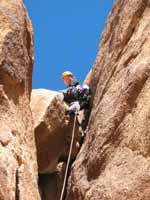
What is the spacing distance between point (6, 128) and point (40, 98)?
13.2 feet

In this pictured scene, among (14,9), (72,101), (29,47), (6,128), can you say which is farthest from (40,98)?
(6,128)

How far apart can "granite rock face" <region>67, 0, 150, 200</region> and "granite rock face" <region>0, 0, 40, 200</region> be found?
2.95 feet

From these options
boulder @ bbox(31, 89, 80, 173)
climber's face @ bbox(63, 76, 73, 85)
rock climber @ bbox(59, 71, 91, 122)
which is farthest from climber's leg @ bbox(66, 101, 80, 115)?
climber's face @ bbox(63, 76, 73, 85)

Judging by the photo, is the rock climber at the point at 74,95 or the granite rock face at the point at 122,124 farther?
the rock climber at the point at 74,95

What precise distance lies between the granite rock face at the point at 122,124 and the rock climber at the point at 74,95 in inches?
43.0

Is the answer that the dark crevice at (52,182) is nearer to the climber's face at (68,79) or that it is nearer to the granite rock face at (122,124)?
the climber's face at (68,79)

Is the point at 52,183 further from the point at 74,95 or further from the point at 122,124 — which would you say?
the point at 122,124

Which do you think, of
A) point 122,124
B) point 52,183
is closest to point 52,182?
point 52,183

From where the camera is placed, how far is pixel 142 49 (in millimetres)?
10469

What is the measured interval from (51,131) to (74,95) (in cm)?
105

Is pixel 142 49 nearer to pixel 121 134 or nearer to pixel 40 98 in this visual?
pixel 121 134

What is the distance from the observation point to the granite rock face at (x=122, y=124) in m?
8.62

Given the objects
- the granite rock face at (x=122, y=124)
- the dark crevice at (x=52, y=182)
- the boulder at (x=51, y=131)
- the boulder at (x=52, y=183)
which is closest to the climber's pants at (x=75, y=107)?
the boulder at (x=51, y=131)

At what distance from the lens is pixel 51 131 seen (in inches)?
519
